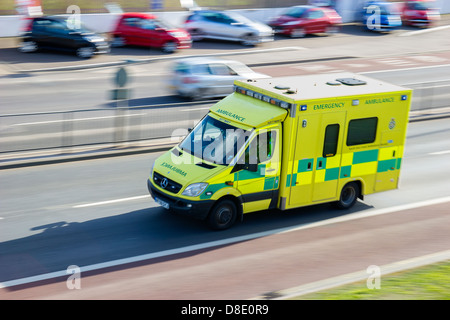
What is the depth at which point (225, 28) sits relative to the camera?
3441cm

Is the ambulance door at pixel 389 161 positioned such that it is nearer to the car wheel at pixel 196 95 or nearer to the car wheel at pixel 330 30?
the car wheel at pixel 196 95

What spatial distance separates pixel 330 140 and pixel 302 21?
81.7ft

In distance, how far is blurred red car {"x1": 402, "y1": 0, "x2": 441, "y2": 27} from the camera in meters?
42.0

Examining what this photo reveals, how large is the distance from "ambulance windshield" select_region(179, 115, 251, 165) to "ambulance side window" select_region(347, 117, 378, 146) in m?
2.29

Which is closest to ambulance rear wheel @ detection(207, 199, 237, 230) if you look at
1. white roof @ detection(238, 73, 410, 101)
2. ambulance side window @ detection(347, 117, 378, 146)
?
white roof @ detection(238, 73, 410, 101)

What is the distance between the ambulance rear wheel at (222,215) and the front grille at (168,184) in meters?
0.79

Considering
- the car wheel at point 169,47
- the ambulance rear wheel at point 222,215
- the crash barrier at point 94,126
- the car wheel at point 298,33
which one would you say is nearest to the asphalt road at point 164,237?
the ambulance rear wheel at point 222,215

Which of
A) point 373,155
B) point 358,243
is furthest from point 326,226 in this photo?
point 373,155

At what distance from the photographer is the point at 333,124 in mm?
13023

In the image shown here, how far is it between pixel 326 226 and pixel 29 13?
2418 cm

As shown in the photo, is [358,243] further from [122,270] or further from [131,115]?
[131,115]

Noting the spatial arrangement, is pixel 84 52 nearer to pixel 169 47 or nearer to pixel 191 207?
pixel 169 47

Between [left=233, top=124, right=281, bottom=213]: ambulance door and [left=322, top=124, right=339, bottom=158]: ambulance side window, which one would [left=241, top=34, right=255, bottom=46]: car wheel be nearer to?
[left=322, top=124, right=339, bottom=158]: ambulance side window

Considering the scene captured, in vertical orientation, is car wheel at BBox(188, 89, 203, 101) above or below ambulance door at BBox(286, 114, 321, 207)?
below
